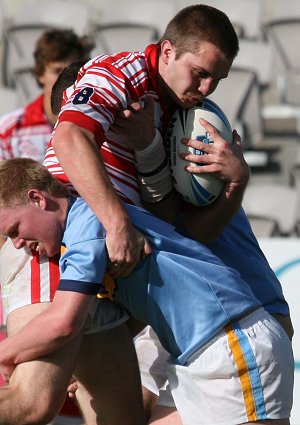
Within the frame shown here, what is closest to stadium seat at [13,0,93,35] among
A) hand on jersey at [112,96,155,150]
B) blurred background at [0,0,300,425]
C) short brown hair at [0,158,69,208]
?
blurred background at [0,0,300,425]

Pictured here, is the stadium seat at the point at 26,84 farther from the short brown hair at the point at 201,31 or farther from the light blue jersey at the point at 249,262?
the short brown hair at the point at 201,31

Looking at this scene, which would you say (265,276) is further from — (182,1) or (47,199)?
(182,1)

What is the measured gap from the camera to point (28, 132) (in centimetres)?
579

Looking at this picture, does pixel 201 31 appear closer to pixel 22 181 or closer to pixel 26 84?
pixel 22 181

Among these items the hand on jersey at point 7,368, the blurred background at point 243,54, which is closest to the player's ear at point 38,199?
the hand on jersey at point 7,368

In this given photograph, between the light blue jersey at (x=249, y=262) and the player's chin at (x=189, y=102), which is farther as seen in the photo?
the light blue jersey at (x=249, y=262)

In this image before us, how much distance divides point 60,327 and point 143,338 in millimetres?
1091

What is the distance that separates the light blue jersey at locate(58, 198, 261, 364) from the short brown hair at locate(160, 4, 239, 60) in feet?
1.71

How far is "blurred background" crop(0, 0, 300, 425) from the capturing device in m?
7.35

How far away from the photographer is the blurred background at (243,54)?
24.1 ft

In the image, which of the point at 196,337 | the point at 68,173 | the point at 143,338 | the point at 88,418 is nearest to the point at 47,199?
the point at 68,173

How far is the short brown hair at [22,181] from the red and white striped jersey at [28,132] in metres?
2.62

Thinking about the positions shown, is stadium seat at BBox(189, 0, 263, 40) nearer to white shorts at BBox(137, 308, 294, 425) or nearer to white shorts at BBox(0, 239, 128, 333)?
white shorts at BBox(0, 239, 128, 333)

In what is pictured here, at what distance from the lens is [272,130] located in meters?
7.89
